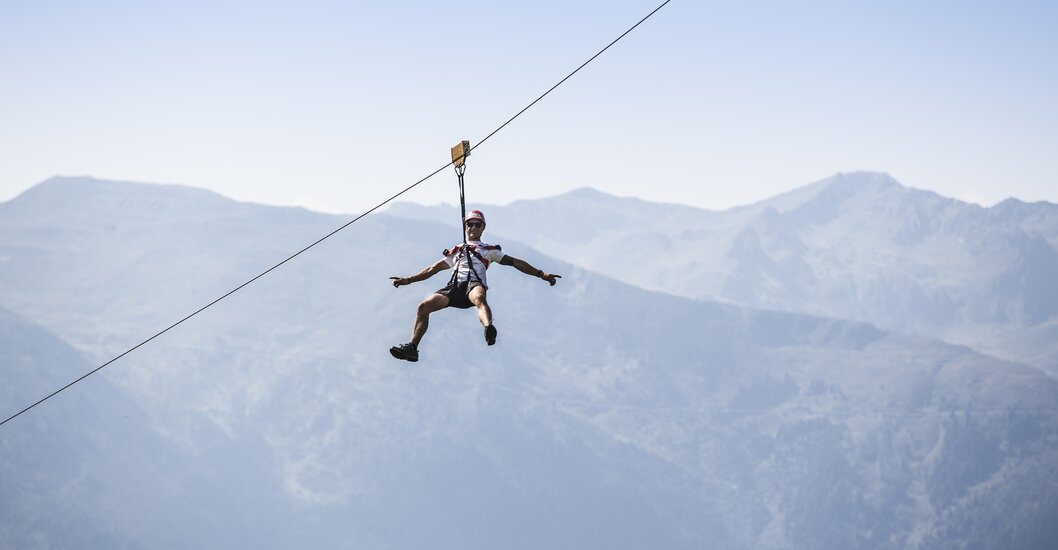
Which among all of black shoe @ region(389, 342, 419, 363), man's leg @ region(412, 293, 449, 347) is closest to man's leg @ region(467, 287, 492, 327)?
man's leg @ region(412, 293, 449, 347)

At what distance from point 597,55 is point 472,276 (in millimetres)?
4749

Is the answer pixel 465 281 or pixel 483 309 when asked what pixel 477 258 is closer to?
pixel 465 281

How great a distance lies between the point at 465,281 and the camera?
59.2ft

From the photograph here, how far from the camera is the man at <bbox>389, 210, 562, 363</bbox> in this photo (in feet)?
57.2

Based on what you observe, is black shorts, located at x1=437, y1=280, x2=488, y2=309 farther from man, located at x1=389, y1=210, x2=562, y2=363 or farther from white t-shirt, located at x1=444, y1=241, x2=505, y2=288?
white t-shirt, located at x1=444, y1=241, x2=505, y2=288

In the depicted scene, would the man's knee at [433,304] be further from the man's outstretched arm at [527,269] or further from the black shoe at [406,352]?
the man's outstretched arm at [527,269]

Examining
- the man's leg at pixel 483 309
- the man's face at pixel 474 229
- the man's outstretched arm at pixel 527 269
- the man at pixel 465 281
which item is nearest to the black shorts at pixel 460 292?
the man at pixel 465 281

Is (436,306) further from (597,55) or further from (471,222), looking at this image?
(597,55)

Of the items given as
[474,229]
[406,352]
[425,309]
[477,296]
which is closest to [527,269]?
[477,296]

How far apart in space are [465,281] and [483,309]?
1.02m

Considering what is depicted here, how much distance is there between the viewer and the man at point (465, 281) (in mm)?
17422

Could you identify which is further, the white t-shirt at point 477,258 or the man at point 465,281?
the white t-shirt at point 477,258

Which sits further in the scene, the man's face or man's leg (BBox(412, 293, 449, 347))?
the man's face

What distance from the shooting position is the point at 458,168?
18.5 metres
